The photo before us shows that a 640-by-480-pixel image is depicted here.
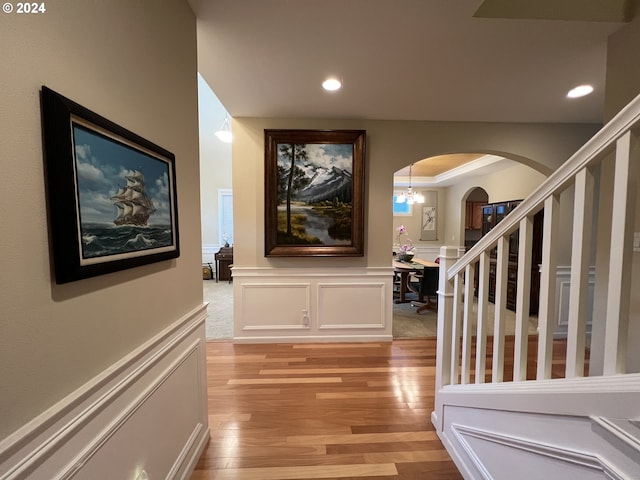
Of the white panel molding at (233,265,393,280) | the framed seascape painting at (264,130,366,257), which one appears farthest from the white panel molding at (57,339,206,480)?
the framed seascape painting at (264,130,366,257)

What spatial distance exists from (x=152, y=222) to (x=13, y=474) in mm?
796

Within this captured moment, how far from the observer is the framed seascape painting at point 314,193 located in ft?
9.88

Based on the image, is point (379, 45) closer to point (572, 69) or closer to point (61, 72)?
point (572, 69)

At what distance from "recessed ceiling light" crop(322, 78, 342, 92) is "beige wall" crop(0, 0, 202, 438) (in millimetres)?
1237

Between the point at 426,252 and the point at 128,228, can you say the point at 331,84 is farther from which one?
the point at 426,252

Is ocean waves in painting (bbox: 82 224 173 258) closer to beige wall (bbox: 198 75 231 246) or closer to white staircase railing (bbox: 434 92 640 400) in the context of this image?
white staircase railing (bbox: 434 92 640 400)

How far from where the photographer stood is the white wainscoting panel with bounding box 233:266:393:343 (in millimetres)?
3143

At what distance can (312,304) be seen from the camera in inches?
125

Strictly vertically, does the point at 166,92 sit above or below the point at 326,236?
above

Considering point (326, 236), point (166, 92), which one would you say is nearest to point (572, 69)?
point (326, 236)

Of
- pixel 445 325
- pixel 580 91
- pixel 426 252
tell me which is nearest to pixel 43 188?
pixel 445 325

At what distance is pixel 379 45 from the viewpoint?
5.99 ft

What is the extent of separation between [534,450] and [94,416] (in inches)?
59.9

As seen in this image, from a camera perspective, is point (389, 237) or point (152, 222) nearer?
point (152, 222)
